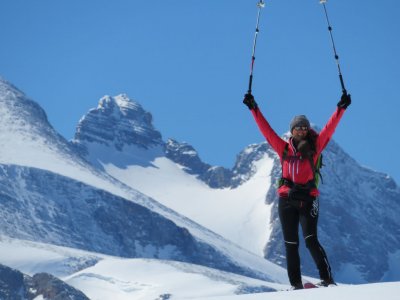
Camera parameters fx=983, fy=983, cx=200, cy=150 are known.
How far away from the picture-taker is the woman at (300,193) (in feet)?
45.8

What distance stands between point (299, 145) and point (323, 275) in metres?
1.89

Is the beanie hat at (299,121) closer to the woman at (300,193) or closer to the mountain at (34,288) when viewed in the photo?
the woman at (300,193)

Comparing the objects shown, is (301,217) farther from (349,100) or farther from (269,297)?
(269,297)

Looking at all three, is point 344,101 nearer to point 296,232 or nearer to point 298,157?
point 298,157

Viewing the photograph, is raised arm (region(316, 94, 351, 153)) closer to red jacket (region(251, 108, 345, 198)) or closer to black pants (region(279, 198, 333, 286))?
red jacket (region(251, 108, 345, 198))

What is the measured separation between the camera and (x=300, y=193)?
13984 millimetres

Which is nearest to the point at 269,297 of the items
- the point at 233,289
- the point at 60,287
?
the point at 60,287

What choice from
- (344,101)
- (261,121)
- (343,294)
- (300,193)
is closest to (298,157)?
(300,193)

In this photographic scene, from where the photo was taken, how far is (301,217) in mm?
13992

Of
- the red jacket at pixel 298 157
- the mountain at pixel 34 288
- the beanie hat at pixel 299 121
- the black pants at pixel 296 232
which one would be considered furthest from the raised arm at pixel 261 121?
the mountain at pixel 34 288

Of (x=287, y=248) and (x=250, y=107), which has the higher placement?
(x=250, y=107)

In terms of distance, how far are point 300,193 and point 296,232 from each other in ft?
1.93

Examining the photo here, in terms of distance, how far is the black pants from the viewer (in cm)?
1391

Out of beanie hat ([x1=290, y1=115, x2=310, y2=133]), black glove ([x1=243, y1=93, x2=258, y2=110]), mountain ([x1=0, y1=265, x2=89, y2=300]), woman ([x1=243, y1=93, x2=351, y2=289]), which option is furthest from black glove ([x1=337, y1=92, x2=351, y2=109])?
mountain ([x1=0, y1=265, x2=89, y2=300])
